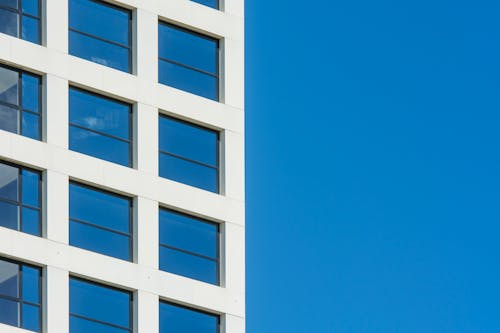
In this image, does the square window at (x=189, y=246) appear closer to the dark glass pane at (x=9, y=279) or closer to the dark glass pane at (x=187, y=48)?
the dark glass pane at (x=187, y=48)

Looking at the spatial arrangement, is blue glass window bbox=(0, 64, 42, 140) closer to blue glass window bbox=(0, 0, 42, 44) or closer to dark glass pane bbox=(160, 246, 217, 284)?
blue glass window bbox=(0, 0, 42, 44)

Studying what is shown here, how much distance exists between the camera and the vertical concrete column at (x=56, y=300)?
3302 inches

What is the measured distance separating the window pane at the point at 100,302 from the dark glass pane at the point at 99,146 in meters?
4.16

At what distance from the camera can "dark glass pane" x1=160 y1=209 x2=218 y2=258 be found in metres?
88.0

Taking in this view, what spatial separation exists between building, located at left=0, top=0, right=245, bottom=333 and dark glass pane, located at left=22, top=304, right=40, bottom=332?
3cm

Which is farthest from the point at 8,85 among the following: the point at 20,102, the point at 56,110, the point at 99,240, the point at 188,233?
the point at 188,233

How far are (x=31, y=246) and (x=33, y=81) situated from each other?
17.5ft

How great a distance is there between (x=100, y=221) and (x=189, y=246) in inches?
129

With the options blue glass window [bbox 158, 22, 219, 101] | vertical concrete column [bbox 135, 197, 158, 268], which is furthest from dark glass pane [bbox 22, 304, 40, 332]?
blue glass window [bbox 158, 22, 219, 101]

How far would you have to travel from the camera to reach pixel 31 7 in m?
86.9

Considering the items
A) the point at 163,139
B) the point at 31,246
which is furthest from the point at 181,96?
the point at 31,246

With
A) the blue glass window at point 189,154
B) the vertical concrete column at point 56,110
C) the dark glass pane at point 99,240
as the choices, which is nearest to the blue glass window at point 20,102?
the vertical concrete column at point 56,110

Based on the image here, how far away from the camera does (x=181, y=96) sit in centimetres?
8950

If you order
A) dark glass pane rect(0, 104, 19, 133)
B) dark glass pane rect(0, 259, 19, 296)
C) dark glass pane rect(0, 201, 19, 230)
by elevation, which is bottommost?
dark glass pane rect(0, 259, 19, 296)
